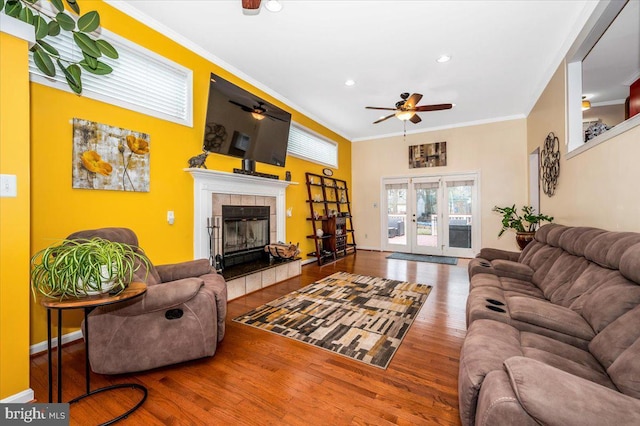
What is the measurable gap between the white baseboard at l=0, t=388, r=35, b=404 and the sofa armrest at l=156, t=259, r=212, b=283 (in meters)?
1.05

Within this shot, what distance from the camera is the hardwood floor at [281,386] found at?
158 cm

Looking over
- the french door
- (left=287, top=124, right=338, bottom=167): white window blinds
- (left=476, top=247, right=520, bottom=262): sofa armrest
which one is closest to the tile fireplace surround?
(left=287, top=124, right=338, bottom=167): white window blinds

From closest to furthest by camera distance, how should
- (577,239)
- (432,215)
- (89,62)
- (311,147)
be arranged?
(89,62), (577,239), (311,147), (432,215)

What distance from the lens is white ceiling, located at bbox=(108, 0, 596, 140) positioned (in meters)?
2.79

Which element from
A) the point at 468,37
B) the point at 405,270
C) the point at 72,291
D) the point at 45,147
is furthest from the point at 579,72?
the point at 45,147

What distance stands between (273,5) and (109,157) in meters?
2.13

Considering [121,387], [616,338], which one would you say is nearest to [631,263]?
[616,338]

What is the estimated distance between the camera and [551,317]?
1625 millimetres

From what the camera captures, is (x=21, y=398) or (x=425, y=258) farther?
(x=425, y=258)

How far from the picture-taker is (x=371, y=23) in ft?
9.84

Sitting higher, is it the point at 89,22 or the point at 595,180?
the point at 89,22

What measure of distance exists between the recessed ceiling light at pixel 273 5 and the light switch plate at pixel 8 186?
2.44 metres

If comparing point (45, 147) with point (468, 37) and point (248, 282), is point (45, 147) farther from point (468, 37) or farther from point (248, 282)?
point (468, 37)

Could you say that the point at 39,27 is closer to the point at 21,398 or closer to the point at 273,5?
the point at 273,5
